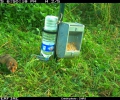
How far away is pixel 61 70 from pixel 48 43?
303 millimetres

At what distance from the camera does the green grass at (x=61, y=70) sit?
256 centimetres

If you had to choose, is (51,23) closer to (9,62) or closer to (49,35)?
(49,35)

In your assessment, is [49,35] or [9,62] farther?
[49,35]

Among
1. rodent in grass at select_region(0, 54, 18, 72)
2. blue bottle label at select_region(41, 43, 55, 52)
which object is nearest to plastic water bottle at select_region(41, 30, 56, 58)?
blue bottle label at select_region(41, 43, 55, 52)

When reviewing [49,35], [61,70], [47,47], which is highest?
[49,35]

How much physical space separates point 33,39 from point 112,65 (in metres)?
1.00

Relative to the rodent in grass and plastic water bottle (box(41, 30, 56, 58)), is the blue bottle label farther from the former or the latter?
the rodent in grass

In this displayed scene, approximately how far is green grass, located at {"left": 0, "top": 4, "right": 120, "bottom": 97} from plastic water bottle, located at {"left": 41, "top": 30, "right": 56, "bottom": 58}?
94 millimetres

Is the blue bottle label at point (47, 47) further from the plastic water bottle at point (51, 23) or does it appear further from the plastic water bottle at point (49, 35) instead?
the plastic water bottle at point (51, 23)

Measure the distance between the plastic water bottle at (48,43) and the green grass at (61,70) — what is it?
94 mm

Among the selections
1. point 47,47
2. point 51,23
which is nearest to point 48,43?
point 47,47

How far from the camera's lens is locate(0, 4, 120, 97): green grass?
8.41 feet

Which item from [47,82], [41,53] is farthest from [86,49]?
[47,82]

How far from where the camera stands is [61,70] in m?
2.85
